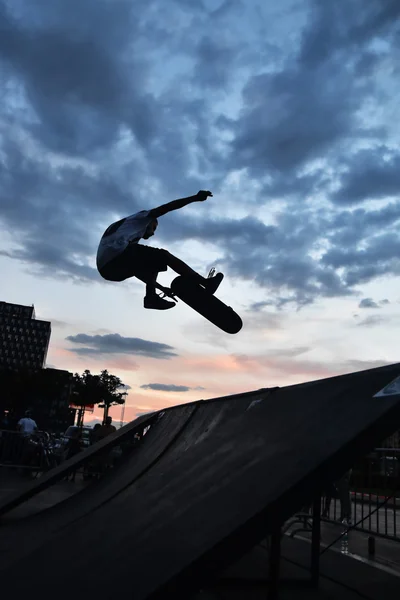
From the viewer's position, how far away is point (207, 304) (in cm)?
711

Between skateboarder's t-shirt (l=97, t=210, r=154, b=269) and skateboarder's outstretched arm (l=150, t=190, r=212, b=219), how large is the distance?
0.32 feet

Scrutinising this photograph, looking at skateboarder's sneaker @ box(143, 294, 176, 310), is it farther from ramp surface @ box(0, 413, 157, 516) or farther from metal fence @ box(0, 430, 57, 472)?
metal fence @ box(0, 430, 57, 472)

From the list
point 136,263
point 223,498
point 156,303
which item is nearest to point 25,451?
point 156,303

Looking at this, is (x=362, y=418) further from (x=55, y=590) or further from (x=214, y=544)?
(x=55, y=590)

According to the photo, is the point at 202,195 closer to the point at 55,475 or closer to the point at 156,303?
the point at 156,303

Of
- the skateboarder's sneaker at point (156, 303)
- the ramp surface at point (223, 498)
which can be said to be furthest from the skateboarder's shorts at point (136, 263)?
the ramp surface at point (223, 498)

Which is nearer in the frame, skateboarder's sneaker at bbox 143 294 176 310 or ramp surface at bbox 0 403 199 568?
ramp surface at bbox 0 403 199 568

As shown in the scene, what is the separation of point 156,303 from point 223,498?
4.47 m

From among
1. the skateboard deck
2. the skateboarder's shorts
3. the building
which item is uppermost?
the building

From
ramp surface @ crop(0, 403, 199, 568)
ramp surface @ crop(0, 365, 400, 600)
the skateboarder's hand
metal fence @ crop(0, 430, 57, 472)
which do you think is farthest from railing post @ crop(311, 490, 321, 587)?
metal fence @ crop(0, 430, 57, 472)

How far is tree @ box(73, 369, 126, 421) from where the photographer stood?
5941 cm

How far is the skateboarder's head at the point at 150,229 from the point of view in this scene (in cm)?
620

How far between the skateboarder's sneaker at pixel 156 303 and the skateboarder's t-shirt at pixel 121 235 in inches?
30.5

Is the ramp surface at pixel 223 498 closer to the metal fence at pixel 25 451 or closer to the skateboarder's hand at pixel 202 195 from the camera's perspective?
the skateboarder's hand at pixel 202 195
